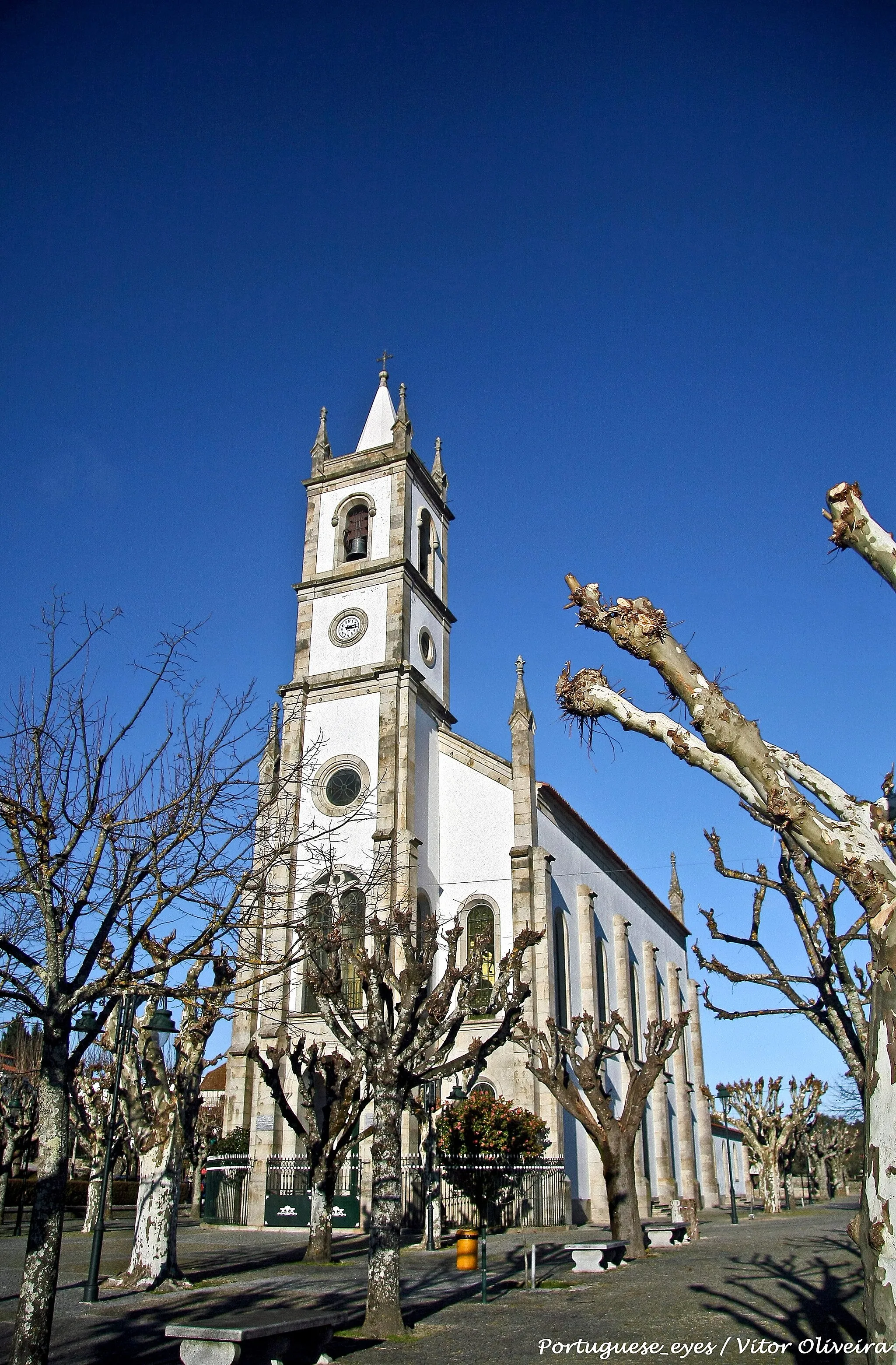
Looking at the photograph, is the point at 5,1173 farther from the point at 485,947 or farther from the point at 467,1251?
the point at 467,1251

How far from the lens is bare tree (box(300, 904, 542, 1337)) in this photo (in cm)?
1146

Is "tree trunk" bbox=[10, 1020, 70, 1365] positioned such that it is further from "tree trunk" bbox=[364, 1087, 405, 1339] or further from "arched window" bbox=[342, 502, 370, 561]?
"arched window" bbox=[342, 502, 370, 561]

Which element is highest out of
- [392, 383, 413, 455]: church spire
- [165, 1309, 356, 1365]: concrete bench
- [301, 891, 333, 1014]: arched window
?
[392, 383, 413, 455]: church spire

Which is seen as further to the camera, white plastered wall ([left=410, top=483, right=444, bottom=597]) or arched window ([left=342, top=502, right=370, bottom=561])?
white plastered wall ([left=410, top=483, right=444, bottom=597])

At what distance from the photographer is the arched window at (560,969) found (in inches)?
1131

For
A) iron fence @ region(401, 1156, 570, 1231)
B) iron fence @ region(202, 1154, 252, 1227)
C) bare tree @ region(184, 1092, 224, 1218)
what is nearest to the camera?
iron fence @ region(401, 1156, 570, 1231)

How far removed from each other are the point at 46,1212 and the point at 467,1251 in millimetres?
11192

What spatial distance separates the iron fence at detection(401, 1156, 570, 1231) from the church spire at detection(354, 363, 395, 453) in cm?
2409

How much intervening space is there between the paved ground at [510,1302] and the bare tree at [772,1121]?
24.5 m

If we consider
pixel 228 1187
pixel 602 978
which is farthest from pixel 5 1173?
pixel 602 978

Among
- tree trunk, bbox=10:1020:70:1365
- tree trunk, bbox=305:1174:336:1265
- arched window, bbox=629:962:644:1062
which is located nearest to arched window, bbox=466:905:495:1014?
tree trunk, bbox=305:1174:336:1265

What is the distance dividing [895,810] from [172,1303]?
11122 millimetres

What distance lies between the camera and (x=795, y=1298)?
12594 mm

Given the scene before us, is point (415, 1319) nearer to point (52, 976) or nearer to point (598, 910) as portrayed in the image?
point (52, 976)
